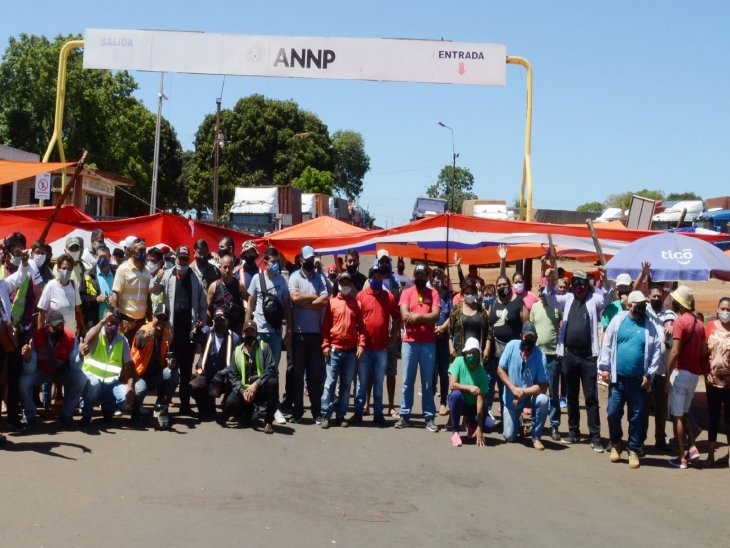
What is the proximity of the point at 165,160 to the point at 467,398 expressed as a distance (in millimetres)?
60127

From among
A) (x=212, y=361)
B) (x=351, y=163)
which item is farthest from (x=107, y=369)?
(x=351, y=163)

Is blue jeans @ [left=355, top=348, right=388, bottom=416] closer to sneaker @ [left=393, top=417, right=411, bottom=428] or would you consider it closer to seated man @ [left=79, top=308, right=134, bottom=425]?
sneaker @ [left=393, top=417, right=411, bottom=428]

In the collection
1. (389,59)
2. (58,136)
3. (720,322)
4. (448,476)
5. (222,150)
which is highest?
(222,150)

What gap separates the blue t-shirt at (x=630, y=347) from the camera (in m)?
9.49

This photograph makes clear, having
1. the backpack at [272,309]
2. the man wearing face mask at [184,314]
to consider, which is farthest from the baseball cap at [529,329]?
the man wearing face mask at [184,314]

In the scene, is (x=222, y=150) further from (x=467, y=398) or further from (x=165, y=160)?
(x=467, y=398)

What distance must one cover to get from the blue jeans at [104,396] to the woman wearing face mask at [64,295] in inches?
37.5

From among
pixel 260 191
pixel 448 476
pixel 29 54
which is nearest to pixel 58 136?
pixel 448 476

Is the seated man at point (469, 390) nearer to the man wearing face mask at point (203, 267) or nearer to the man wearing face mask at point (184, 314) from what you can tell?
the man wearing face mask at point (184, 314)

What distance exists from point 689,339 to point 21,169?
8.58m

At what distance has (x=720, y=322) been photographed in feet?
31.9

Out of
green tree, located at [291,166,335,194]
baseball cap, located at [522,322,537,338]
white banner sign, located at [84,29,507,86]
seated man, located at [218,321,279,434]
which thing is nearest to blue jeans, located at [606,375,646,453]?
baseball cap, located at [522,322,537,338]

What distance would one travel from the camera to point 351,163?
3720 inches

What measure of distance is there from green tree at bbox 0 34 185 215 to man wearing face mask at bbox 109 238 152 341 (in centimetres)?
4041
